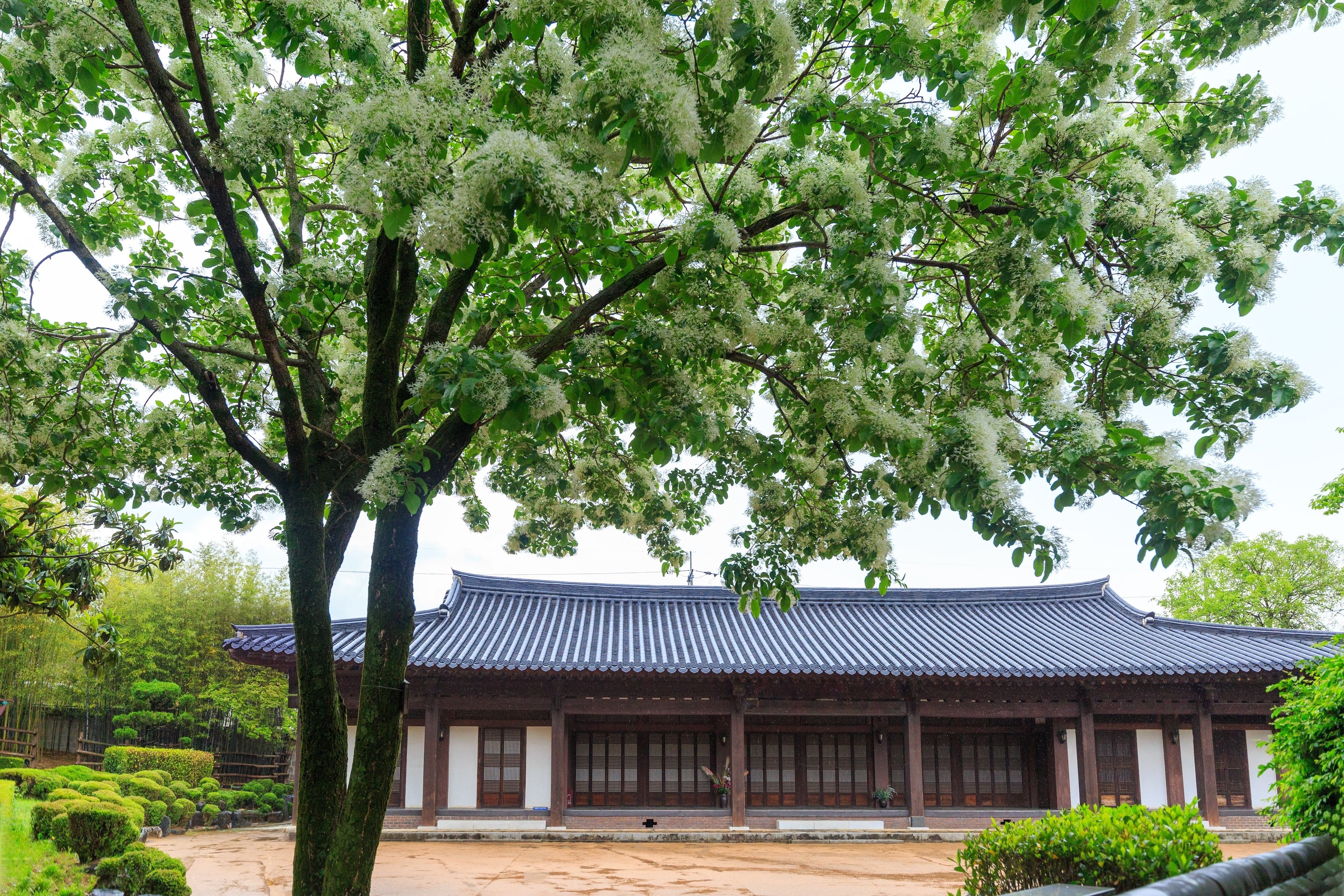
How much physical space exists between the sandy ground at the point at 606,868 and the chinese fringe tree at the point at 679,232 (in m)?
7.88

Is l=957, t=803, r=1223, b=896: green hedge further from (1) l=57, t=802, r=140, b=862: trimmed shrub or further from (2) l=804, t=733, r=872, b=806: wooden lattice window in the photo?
(2) l=804, t=733, r=872, b=806: wooden lattice window

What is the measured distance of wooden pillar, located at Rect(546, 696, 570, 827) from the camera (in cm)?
1739

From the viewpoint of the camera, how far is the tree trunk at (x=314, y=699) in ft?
15.1

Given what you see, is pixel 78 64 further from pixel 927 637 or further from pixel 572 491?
pixel 927 637

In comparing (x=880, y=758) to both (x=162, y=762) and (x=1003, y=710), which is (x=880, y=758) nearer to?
(x=1003, y=710)

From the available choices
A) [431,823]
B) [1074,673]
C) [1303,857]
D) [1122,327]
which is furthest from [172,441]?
[1074,673]

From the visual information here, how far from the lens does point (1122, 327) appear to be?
15.9ft

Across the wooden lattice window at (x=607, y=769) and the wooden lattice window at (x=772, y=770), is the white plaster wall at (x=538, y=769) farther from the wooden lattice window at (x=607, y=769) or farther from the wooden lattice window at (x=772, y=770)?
the wooden lattice window at (x=772, y=770)

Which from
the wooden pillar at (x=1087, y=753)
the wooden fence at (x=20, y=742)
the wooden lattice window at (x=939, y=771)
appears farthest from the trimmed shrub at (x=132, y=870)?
the wooden fence at (x=20, y=742)

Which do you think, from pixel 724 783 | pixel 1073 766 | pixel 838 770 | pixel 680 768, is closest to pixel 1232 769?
pixel 1073 766

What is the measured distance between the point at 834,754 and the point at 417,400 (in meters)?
16.7

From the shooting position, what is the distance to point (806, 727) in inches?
Answer: 748

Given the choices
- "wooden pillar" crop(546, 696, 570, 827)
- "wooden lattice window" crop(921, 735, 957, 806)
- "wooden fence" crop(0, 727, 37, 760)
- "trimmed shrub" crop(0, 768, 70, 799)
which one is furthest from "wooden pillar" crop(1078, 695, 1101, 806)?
"wooden fence" crop(0, 727, 37, 760)

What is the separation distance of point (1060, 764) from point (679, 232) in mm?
17897
